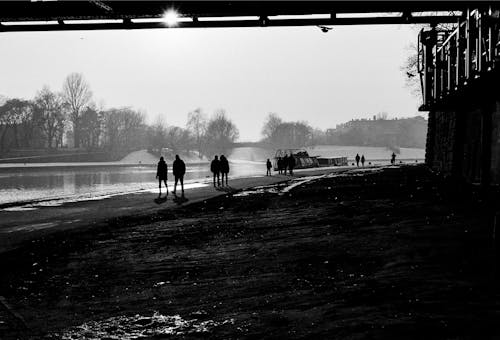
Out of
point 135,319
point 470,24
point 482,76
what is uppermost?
point 470,24

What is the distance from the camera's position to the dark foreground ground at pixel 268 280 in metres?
4.98

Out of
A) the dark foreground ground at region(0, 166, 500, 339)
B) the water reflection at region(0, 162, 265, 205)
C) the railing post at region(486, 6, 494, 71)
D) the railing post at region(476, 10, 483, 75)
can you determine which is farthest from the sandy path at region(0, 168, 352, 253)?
the railing post at region(486, 6, 494, 71)

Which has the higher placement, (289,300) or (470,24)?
(470,24)

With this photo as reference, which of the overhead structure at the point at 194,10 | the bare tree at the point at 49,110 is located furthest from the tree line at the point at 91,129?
the overhead structure at the point at 194,10

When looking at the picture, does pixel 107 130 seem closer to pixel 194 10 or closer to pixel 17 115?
pixel 17 115

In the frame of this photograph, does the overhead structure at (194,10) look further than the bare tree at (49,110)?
No

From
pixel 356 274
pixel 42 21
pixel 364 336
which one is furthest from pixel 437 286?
pixel 42 21

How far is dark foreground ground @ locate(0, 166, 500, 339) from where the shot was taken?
4984 millimetres

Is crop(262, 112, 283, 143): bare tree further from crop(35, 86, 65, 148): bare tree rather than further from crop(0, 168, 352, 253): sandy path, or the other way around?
crop(0, 168, 352, 253): sandy path

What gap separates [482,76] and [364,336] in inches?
352

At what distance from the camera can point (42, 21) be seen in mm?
13281

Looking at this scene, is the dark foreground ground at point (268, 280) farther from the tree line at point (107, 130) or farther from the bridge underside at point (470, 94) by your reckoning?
the tree line at point (107, 130)

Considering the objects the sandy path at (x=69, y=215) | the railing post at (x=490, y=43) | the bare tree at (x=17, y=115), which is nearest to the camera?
the railing post at (x=490, y=43)

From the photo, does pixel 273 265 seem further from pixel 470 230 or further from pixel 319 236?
pixel 470 230
